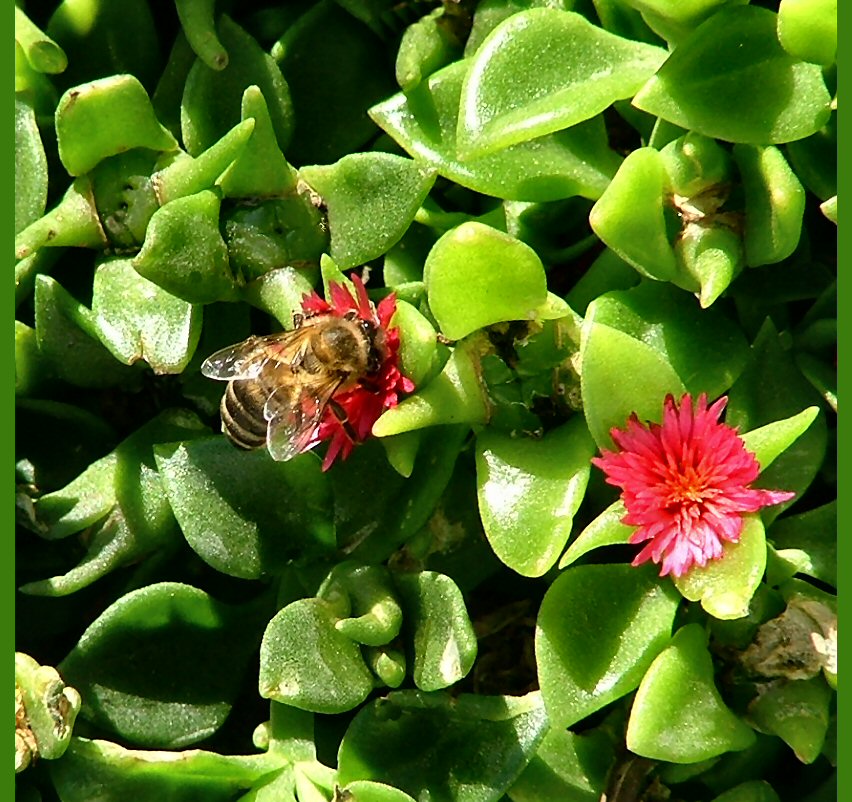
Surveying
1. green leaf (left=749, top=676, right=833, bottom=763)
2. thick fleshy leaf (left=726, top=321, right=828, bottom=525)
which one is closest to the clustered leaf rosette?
thick fleshy leaf (left=726, top=321, right=828, bottom=525)

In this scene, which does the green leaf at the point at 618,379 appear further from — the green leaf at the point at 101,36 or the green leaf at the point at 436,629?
the green leaf at the point at 101,36

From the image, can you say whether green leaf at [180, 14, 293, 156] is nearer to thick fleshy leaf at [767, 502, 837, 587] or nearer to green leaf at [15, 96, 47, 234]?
green leaf at [15, 96, 47, 234]

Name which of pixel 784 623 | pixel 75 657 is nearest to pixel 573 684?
pixel 784 623

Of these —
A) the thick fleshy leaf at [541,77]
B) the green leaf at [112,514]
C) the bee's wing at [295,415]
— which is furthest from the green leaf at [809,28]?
the green leaf at [112,514]

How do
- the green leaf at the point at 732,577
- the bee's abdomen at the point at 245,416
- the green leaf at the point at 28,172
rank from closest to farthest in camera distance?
the green leaf at the point at 732,577
the bee's abdomen at the point at 245,416
the green leaf at the point at 28,172

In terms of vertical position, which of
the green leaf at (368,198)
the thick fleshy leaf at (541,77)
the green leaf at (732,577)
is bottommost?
the green leaf at (732,577)

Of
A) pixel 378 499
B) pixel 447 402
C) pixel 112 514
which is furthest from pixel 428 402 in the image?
pixel 112 514

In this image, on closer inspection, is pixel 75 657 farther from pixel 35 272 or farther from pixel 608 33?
pixel 608 33
